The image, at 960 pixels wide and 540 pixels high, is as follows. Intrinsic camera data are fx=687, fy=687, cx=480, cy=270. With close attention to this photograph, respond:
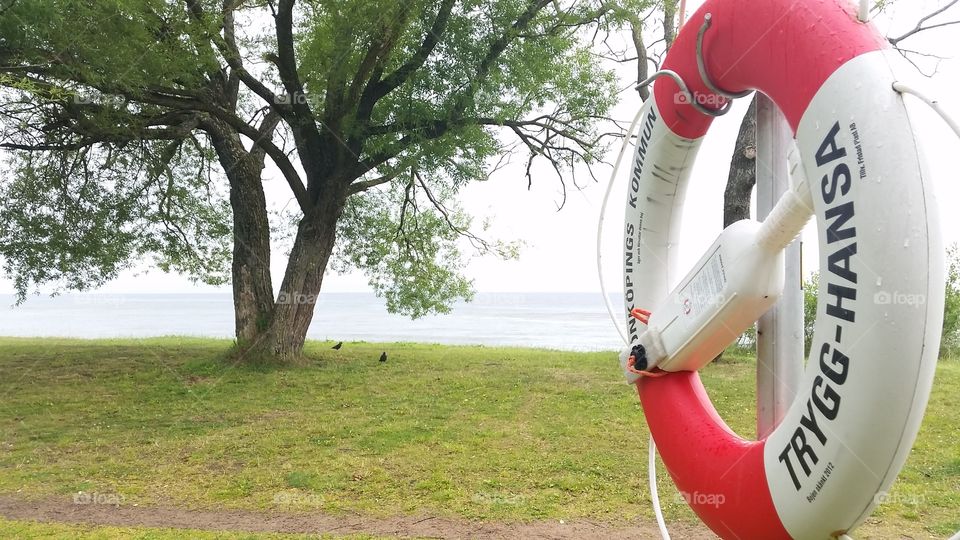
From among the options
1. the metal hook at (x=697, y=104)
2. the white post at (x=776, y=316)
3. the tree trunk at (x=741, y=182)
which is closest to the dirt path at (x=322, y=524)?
the white post at (x=776, y=316)

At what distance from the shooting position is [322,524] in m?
4.25

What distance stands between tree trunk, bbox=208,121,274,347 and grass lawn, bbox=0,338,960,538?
2.75 ft

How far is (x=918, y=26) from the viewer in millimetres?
9625

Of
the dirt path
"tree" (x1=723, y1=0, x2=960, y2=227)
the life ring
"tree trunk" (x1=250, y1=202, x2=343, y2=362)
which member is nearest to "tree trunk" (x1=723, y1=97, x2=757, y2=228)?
"tree" (x1=723, y1=0, x2=960, y2=227)

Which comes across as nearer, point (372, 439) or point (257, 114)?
point (372, 439)

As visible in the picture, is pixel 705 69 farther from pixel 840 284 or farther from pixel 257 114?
pixel 257 114

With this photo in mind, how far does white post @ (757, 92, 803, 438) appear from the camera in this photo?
8.21 ft

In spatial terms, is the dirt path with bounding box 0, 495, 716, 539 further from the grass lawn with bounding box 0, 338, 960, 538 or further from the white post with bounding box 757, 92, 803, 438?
the white post with bounding box 757, 92, 803, 438

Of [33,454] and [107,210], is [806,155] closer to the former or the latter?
[33,454]

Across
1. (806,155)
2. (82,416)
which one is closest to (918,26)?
(806,155)

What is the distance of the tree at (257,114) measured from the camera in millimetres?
7250

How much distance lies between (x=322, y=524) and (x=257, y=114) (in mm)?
8822

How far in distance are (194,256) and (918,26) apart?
11533 mm

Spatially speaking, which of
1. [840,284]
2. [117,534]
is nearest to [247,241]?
[117,534]
